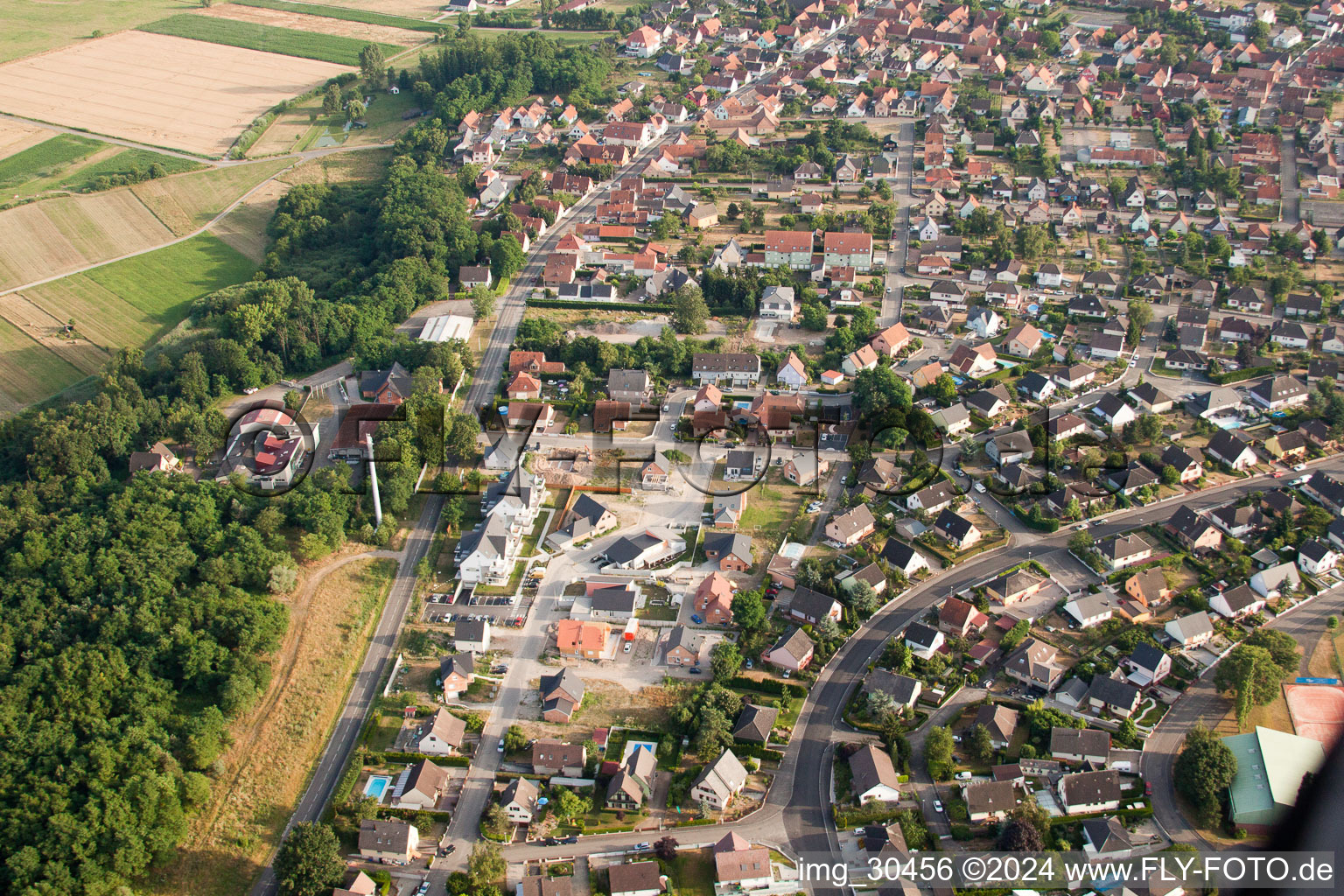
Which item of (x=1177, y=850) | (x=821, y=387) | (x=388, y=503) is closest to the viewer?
(x=1177, y=850)

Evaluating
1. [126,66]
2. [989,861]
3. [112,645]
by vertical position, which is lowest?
[989,861]

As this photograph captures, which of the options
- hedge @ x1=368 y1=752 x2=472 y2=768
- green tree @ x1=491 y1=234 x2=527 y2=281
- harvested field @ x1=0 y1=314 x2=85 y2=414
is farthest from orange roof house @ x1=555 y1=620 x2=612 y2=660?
harvested field @ x1=0 y1=314 x2=85 y2=414

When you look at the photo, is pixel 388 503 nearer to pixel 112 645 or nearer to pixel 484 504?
pixel 484 504

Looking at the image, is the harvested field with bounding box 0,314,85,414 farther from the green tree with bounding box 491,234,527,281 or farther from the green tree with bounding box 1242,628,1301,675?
the green tree with bounding box 1242,628,1301,675

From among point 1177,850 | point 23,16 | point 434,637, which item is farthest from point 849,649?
point 23,16

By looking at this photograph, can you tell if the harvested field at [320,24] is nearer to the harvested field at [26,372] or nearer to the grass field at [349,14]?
the grass field at [349,14]

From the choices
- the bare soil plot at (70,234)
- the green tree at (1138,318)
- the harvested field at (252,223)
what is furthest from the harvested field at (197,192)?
the green tree at (1138,318)

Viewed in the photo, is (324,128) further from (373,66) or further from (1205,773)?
(1205,773)

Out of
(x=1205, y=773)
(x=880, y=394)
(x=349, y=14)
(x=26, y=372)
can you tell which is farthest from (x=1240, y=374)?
(x=349, y=14)
